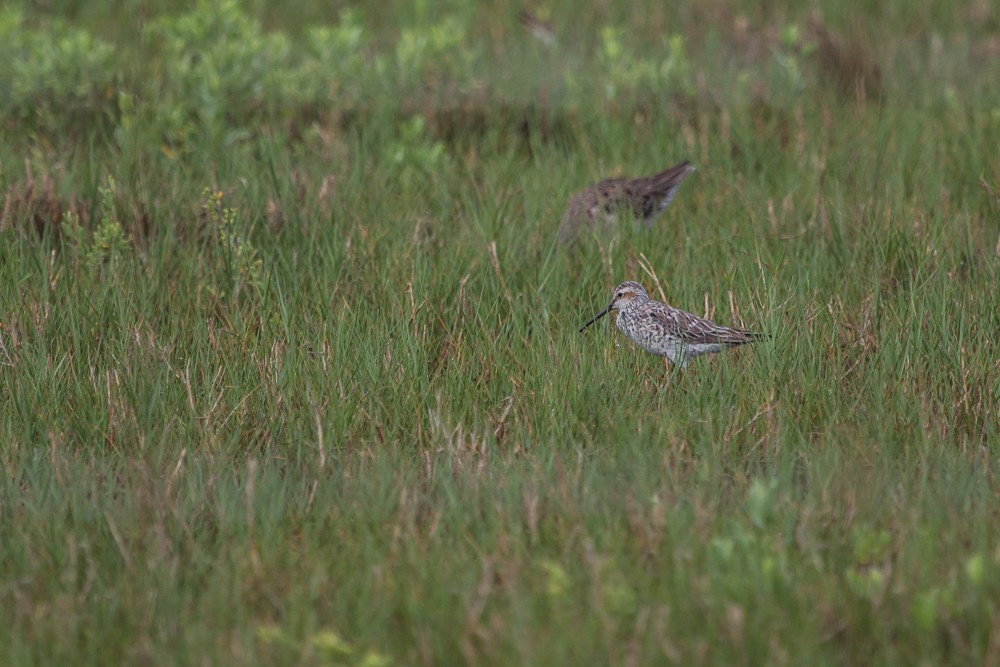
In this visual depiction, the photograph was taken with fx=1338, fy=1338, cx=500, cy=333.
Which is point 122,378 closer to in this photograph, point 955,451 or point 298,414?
point 298,414

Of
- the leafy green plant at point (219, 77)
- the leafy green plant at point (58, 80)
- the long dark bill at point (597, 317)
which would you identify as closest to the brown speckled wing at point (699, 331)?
the long dark bill at point (597, 317)

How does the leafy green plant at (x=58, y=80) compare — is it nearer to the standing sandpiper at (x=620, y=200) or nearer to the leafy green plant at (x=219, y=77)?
the leafy green plant at (x=219, y=77)

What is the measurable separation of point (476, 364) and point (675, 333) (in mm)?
905

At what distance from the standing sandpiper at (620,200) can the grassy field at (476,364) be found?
119 mm

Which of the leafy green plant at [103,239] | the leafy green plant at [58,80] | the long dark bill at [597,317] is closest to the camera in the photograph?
the long dark bill at [597,317]

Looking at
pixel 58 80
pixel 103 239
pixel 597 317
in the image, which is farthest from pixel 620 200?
pixel 58 80

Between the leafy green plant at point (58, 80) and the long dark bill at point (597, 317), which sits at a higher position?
the leafy green plant at point (58, 80)

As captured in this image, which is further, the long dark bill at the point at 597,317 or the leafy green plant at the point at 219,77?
the leafy green plant at the point at 219,77

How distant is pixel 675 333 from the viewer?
5914 mm

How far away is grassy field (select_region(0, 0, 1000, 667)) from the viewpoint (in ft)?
12.3

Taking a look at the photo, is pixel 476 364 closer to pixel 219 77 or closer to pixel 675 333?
pixel 675 333

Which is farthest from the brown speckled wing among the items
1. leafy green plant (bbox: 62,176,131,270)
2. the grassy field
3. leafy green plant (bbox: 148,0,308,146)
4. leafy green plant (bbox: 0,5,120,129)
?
leafy green plant (bbox: 0,5,120,129)

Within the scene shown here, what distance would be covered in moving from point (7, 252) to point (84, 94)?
2722 mm

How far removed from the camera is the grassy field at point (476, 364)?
148 inches
